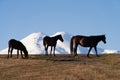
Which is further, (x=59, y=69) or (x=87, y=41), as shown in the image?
(x=87, y=41)

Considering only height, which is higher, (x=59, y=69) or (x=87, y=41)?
(x=87, y=41)

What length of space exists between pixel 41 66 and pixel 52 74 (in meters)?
4.97

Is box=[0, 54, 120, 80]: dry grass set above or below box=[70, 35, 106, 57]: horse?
below

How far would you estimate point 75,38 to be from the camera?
60.6 m

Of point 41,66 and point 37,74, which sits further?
point 41,66

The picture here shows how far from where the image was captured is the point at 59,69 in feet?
151

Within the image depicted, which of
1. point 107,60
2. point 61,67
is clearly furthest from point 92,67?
point 107,60

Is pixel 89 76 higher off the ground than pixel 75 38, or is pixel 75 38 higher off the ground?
pixel 75 38

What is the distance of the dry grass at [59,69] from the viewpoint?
41.8 metres

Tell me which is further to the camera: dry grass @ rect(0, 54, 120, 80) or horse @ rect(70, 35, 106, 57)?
horse @ rect(70, 35, 106, 57)

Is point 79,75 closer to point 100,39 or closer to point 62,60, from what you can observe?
point 62,60

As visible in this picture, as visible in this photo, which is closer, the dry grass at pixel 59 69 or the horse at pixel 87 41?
the dry grass at pixel 59 69

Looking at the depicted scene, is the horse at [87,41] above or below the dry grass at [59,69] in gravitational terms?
above

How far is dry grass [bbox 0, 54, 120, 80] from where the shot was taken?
41.8 metres
